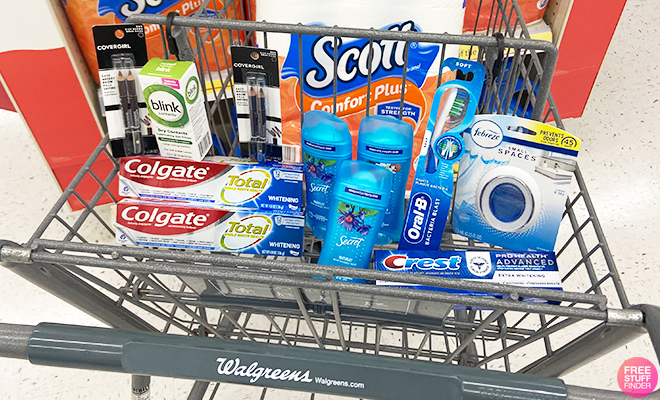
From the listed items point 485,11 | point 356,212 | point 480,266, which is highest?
point 485,11

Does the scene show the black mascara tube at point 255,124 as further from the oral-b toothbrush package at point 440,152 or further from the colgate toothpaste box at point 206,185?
the oral-b toothbrush package at point 440,152

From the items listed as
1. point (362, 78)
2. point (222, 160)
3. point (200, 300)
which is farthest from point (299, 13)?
point (200, 300)

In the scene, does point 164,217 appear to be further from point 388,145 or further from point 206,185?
point 388,145

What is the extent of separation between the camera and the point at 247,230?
658 millimetres

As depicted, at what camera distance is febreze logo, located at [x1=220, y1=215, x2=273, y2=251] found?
0.66 metres

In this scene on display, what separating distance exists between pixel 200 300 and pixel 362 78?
23.4 inches

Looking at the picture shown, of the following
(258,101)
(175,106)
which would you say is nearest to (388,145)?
(258,101)

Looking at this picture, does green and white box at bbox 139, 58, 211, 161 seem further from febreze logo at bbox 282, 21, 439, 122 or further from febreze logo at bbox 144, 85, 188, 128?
febreze logo at bbox 282, 21, 439, 122

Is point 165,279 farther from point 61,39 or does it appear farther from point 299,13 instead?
point 299,13

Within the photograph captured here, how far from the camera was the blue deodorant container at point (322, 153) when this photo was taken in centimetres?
68

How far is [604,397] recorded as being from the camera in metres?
0.46

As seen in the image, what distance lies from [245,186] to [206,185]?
0.18 ft

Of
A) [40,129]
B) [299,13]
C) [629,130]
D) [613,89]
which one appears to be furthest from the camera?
[613,89]

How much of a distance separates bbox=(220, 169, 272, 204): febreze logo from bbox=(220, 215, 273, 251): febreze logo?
34 mm
